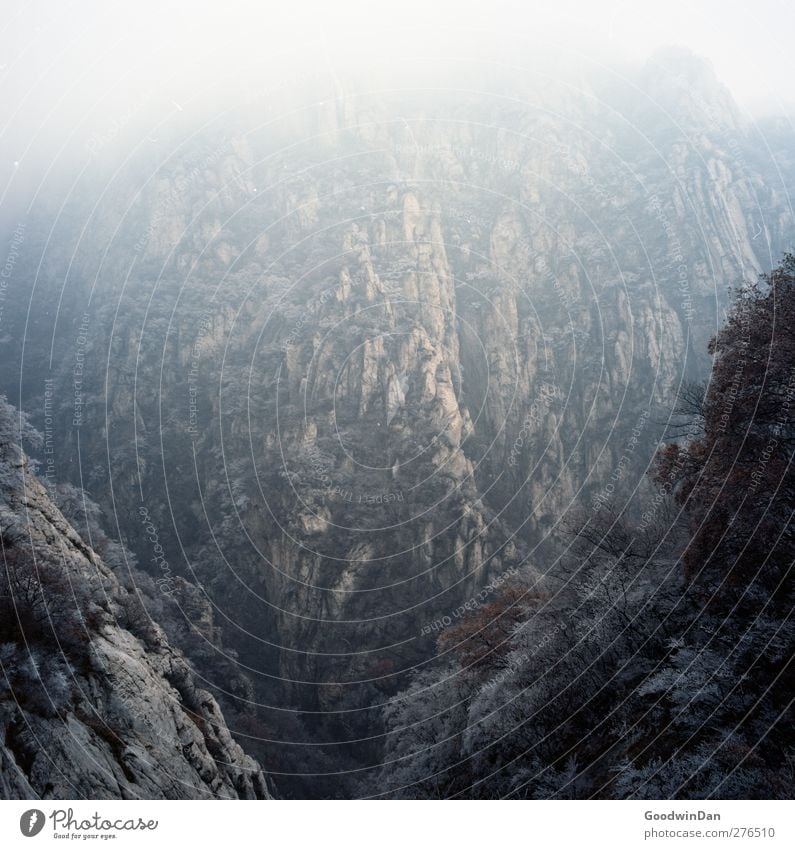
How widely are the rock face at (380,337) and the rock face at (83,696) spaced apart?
27.9m

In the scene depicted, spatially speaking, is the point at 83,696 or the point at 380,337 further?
the point at 380,337

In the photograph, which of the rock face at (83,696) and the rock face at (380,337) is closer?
the rock face at (83,696)

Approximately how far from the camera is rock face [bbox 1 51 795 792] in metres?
59.1

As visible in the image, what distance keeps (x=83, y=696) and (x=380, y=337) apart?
54557 millimetres

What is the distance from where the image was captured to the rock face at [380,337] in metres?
59.1

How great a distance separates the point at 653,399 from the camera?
70562 millimetres

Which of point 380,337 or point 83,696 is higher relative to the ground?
point 380,337

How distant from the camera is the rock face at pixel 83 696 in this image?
16594 mm

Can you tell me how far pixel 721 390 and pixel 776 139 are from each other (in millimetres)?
111028

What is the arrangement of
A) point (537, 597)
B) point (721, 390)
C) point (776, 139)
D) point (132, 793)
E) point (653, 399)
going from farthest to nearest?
point (776, 139), point (653, 399), point (537, 597), point (721, 390), point (132, 793)

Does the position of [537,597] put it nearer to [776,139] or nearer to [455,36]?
[776,139]

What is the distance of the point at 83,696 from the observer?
19328 millimetres

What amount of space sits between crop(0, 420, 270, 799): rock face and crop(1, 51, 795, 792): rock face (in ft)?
91.4

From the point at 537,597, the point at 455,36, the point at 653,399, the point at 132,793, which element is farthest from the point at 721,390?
the point at 455,36
